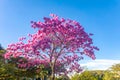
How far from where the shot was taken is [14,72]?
42.0 m

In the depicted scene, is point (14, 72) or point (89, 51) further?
point (14, 72)

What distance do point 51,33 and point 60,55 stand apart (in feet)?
4.43

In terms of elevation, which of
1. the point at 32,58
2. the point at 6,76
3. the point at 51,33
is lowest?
the point at 32,58

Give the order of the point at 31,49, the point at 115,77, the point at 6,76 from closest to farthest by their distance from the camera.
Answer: the point at 31,49
the point at 6,76
the point at 115,77

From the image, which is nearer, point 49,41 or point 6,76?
point 49,41

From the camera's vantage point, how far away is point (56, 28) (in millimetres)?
13688

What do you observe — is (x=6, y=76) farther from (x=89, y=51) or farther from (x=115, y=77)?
(x=115, y=77)

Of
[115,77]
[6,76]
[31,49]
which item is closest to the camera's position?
[31,49]

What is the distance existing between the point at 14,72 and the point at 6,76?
173 cm

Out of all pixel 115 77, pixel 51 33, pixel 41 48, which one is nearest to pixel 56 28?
pixel 51 33

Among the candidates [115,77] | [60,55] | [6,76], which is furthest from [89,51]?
[115,77]

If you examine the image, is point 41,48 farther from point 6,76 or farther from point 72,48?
point 6,76

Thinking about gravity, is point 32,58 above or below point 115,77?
below

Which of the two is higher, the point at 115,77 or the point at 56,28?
the point at 115,77
